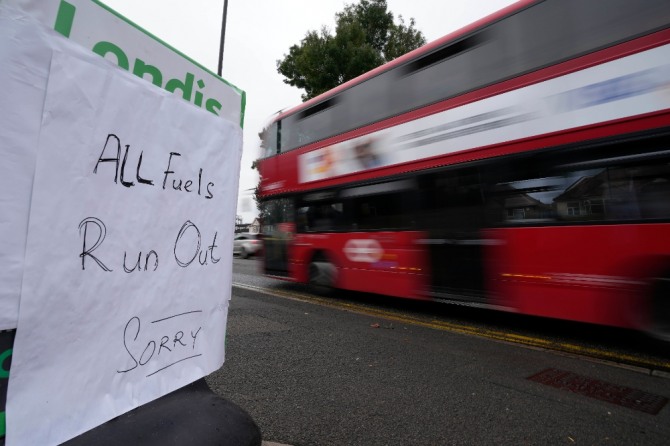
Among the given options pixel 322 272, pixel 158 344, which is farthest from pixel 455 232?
pixel 158 344

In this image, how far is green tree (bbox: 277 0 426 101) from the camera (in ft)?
58.5

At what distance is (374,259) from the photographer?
680cm

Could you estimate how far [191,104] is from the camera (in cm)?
137

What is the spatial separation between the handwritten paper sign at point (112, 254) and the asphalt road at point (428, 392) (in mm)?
1574

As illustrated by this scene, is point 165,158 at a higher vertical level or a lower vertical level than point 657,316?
higher

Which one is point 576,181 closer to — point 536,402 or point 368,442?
point 536,402

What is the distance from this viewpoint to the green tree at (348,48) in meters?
17.8

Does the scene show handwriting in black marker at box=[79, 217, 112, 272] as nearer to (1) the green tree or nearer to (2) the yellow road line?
(2) the yellow road line

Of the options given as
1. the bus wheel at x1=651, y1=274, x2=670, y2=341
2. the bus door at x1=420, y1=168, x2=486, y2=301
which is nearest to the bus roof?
the bus door at x1=420, y1=168, x2=486, y2=301

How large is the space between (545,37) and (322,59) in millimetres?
14739

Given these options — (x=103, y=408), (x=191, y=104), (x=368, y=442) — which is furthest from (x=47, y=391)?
(x=368, y=442)

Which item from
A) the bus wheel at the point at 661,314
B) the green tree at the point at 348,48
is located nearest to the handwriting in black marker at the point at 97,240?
the bus wheel at the point at 661,314

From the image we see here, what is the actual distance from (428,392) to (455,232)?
10.0 ft

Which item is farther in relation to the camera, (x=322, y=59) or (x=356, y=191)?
(x=322, y=59)
